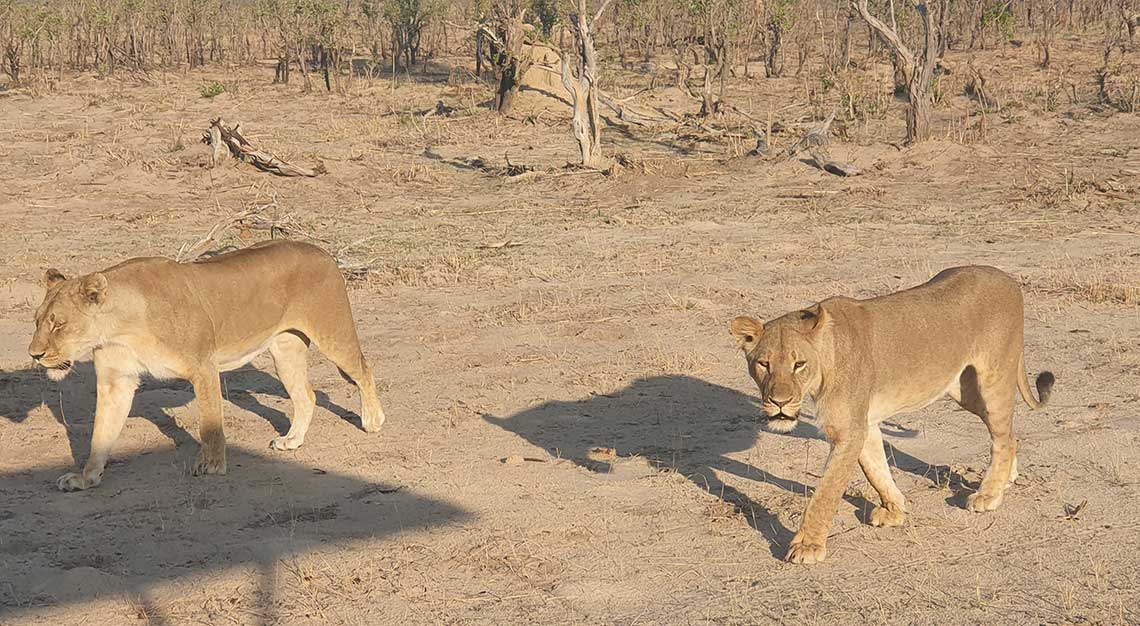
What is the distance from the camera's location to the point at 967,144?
17.9 metres

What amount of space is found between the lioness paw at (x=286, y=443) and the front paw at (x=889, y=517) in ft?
10.8

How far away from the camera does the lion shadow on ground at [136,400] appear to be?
7.85 m

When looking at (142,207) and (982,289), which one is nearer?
(982,289)

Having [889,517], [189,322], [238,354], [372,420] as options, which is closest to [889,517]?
[889,517]

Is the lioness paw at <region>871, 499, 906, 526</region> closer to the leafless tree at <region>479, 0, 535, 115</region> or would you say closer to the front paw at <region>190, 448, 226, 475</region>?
the front paw at <region>190, 448, 226, 475</region>

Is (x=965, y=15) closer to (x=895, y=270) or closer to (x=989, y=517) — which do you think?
(x=895, y=270)

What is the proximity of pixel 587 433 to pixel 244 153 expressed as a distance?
11.6 meters

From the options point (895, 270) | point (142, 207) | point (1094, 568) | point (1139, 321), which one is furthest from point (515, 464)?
point (142, 207)

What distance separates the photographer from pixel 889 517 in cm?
608

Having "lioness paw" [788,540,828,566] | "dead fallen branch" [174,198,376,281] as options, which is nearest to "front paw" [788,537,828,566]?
"lioness paw" [788,540,828,566]

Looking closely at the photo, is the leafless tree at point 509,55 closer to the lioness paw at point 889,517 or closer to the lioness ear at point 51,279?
the lioness ear at point 51,279

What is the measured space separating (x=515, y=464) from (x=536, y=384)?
1.67 m

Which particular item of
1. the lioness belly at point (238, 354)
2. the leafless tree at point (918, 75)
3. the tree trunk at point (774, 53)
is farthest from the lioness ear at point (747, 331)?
the tree trunk at point (774, 53)

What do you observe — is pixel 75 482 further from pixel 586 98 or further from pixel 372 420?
pixel 586 98
